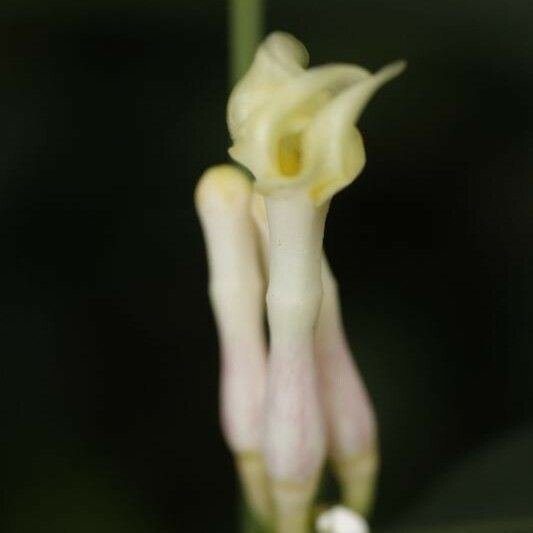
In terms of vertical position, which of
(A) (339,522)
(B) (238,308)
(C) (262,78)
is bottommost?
(A) (339,522)

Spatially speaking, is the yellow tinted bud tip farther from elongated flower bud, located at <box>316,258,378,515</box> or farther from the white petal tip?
the white petal tip

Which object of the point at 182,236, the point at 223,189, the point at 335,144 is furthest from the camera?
the point at 182,236

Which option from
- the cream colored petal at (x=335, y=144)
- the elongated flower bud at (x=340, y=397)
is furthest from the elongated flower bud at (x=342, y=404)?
the cream colored petal at (x=335, y=144)

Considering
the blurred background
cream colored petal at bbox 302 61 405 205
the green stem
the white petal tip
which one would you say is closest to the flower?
cream colored petal at bbox 302 61 405 205

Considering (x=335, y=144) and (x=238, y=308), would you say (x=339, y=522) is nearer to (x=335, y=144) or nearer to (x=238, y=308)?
(x=238, y=308)

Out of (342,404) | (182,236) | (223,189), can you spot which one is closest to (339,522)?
(342,404)

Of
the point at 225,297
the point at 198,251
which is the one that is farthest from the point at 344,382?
the point at 198,251

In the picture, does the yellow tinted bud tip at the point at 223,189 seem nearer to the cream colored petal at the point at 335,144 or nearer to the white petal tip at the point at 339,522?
the cream colored petal at the point at 335,144
